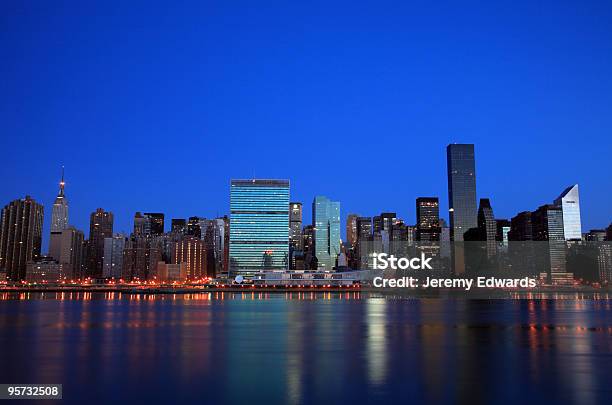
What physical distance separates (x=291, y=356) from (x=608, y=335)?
74.0ft

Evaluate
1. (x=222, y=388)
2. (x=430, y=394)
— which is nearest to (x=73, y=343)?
(x=222, y=388)

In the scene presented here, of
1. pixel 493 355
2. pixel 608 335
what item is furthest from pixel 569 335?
pixel 493 355

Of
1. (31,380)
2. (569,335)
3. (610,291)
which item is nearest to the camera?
(31,380)

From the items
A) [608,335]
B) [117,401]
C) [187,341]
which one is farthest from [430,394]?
[608,335]

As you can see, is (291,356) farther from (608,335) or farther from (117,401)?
(608,335)

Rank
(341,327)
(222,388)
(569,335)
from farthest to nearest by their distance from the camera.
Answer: (341,327) → (569,335) → (222,388)

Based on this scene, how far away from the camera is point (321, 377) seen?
19.8m

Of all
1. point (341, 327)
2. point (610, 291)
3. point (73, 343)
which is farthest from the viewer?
point (610, 291)

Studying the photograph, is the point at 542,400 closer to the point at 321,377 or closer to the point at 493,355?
the point at 321,377

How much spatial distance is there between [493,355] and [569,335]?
12.8 meters

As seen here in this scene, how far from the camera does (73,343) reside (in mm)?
30984

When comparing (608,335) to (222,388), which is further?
(608,335)

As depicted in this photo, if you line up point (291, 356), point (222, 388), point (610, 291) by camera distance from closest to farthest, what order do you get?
1. point (222, 388)
2. point (291, 356)
3. point (610, 291)

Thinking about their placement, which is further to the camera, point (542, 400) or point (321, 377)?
point (321, 377)
